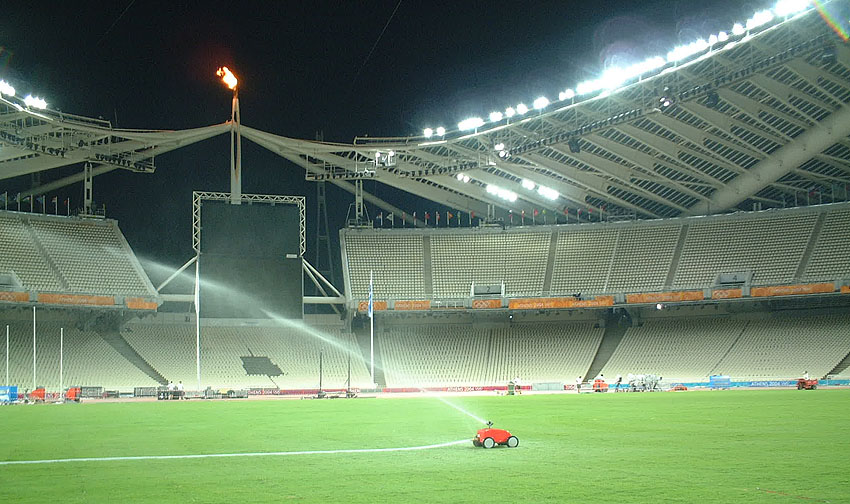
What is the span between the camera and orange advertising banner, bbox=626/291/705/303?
60.9 m

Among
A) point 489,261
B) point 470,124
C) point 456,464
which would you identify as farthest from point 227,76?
point 456,464

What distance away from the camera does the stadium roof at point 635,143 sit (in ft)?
151

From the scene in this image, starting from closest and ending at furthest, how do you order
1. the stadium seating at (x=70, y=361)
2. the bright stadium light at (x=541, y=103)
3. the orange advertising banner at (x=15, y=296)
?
the bright stadium light at (x=541, y=103) → the stadium seating at (x=70, y=361) → the orange advertising banner at (x=15, y=296)

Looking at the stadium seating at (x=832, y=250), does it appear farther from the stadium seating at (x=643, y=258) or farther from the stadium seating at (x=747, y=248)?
the stadium seating at (x=643, y=258)

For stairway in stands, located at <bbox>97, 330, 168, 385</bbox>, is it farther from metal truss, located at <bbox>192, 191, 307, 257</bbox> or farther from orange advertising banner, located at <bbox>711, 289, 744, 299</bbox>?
orange advertising banner, located at <bbox>711, 289, 744, 299</bbox>

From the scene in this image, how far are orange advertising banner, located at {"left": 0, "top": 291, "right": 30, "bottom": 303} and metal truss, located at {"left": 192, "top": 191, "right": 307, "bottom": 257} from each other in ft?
41.9

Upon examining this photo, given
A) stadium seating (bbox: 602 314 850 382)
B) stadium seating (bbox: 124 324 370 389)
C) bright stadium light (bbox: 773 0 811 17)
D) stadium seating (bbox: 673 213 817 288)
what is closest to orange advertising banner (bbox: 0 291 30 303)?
stadium seating (bbox: 124 324 370 389)

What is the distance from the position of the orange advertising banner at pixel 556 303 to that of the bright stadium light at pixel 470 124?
50.7ft

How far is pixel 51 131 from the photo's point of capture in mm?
56250

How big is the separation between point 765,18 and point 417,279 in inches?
1408

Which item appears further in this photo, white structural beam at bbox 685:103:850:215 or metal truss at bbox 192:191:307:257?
metal truss at bbox 192:191:307:257

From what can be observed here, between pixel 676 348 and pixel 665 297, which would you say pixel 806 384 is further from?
pixel 665 297

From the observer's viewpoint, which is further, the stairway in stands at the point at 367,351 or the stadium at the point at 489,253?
the stairway in stands at the point at 367,351

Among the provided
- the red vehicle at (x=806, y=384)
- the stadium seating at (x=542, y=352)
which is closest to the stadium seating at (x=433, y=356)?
the stadium seating at (x=542, y=352)
